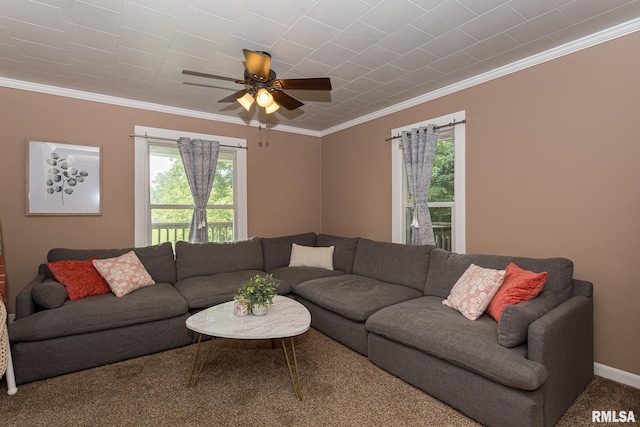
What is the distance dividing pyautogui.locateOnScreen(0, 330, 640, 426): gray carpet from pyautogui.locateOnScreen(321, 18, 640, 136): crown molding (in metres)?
2.59

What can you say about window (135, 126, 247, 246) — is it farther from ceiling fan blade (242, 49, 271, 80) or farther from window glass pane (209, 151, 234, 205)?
ceiling fan blade (242, 49, 271, 80)

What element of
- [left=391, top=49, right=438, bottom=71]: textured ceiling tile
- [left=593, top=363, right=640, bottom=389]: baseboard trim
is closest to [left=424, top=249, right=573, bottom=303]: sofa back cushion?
[left=593, top=363, right=640, bottom=389]: baseboard trim

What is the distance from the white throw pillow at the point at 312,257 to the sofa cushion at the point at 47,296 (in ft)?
8.24

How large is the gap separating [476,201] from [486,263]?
0.77 m

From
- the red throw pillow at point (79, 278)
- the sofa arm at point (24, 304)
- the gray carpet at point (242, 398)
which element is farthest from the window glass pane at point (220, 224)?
the sofa arm at point (24, 304)

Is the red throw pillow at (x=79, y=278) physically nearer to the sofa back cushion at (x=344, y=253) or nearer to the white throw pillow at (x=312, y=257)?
the white throw pillow at (x=312, y=257)

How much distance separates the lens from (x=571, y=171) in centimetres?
263

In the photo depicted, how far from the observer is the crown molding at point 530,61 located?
93.0 inches

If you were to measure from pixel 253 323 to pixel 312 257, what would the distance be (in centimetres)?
208

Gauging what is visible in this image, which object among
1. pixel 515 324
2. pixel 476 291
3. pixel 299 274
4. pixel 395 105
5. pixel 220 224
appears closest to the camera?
pixel 515 324

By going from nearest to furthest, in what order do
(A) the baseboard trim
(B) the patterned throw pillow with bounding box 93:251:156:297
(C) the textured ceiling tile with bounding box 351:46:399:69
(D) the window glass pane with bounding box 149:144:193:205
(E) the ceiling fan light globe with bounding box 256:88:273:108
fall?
(A) the baseboard trim < (E) the ceiling fan light globe with bounding box 256:88:273:108 < (C) the textured ceiling tile with bounding box 351:46:399:69 < (B) the patterned throw pillow with bounding box 93:251:156:297 < (D) the window glass pane with bounding box 149:144:193:205

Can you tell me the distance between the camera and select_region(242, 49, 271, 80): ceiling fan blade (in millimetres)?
2268

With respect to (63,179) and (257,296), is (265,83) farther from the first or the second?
(63,179)

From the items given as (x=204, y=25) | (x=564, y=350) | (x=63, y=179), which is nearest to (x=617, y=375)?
(x=564, y=350)
